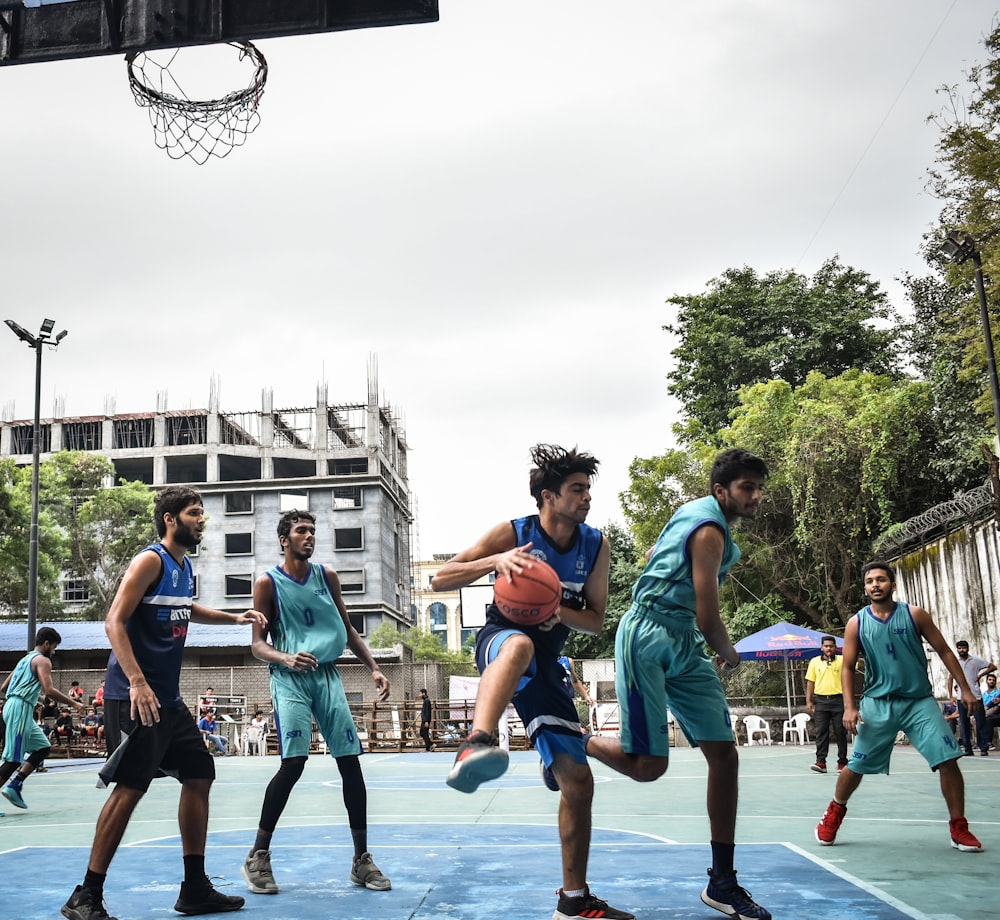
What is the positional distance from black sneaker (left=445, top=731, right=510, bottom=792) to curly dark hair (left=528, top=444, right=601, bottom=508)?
1.27 meters

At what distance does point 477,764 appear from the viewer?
3957 mm

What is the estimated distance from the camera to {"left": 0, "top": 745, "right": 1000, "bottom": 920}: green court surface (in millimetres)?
4961

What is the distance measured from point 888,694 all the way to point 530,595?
3758 mm

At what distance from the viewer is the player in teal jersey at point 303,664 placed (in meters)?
5.91

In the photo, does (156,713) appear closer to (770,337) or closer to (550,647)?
(550,647)

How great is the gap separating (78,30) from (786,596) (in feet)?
91.9

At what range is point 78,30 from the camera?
25.2 feet

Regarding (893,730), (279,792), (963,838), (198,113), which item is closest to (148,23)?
(198,113)

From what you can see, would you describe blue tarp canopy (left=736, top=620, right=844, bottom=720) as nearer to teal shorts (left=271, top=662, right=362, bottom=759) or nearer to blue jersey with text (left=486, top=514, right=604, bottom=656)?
teal shorts (left=271, top=662, right=362, bottom=759)

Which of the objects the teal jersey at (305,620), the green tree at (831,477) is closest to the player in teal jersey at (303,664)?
the teal jersey at (305,620)

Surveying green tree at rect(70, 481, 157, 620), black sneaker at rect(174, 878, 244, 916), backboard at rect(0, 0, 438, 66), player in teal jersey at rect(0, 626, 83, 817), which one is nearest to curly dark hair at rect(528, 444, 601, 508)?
black sneaker at rect(174, 878, 244, 916)

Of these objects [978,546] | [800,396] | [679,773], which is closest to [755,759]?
[679,773]

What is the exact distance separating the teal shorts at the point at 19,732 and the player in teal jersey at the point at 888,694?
7979 mm

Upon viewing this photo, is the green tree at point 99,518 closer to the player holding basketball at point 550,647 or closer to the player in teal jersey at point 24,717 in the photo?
the player in teal jersey at point 24,717
